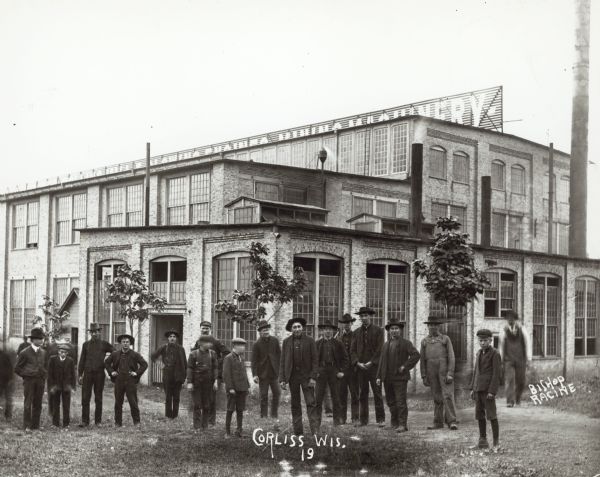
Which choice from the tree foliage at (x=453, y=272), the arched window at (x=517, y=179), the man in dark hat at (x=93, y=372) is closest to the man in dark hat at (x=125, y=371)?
the man in dark hat at (x=93, y=372)

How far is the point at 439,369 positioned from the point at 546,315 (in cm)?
1555

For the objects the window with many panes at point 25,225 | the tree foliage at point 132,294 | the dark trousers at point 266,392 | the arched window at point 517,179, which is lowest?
the dark trousers at point 266,392

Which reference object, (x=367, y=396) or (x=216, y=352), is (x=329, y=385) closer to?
(x=367, y=396)

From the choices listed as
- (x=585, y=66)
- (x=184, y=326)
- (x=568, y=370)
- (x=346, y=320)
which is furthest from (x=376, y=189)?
(x=585, y=66)

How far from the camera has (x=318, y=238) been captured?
72.3 ft

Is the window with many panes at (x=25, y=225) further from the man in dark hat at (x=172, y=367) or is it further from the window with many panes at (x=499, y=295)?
the man in dark hat at (x=172, y=367)

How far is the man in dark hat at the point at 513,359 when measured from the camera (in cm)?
1724

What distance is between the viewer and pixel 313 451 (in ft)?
40.0

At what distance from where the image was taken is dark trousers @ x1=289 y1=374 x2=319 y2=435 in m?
13.0

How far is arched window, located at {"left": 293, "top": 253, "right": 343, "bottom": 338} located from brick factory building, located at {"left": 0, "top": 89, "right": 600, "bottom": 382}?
1.6 inches

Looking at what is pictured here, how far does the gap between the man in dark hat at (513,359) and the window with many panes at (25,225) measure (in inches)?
988

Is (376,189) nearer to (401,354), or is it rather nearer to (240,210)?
(240,210)

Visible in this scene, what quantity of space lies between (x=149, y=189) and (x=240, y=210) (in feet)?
20.9

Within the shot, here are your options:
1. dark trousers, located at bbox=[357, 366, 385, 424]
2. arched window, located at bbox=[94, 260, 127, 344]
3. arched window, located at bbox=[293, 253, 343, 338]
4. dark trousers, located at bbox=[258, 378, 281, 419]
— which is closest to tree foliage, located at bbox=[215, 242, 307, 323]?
arched window, located at bbox=[293, 253, 343, 338]
